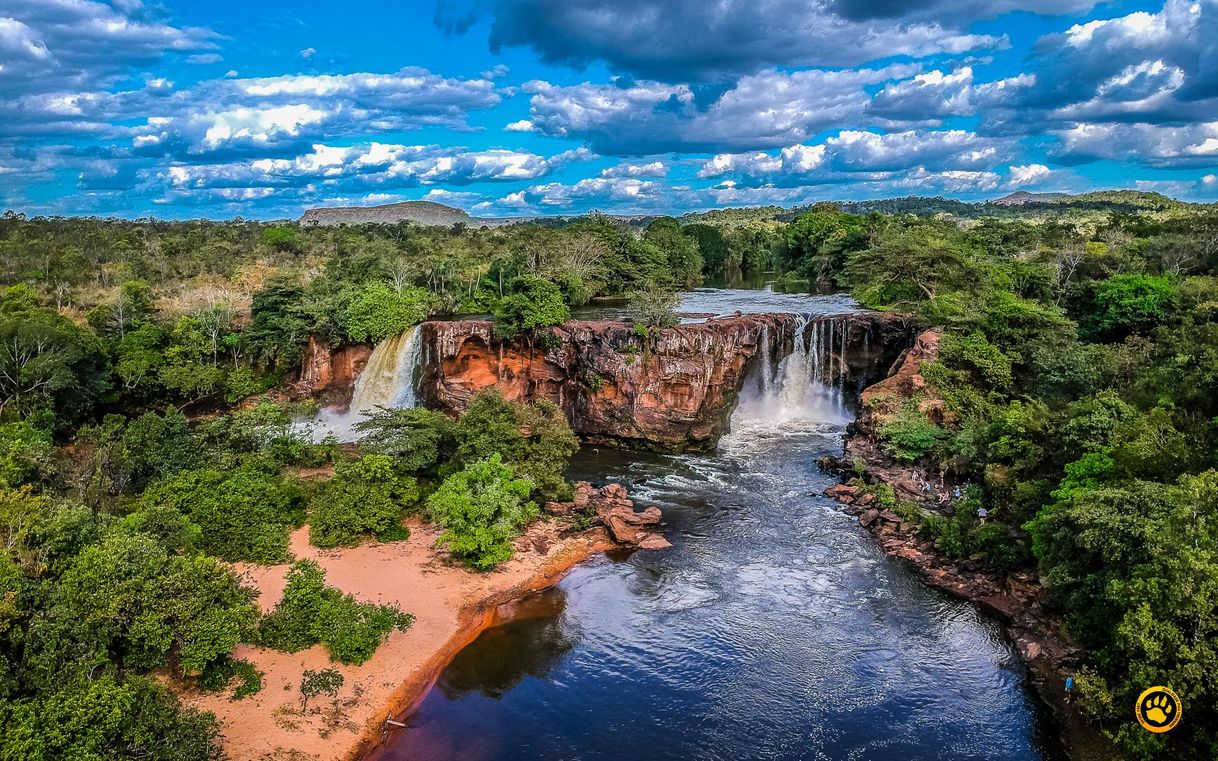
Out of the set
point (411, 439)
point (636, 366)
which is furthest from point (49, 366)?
point (636, 366)

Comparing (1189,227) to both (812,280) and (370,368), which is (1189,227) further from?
(370,368)

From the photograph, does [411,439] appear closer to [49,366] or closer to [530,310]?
[530,310]

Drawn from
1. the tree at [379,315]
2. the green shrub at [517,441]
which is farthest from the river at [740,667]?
the tree at [379,315]

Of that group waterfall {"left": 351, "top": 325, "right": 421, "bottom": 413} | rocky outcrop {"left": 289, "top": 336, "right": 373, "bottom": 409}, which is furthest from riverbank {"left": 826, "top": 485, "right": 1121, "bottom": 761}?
Answer: rocky outcrop {"left": 289, "top": 336, "right": 373, "bottom": 409}

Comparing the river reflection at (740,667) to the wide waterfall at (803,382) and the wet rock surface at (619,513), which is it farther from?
the wide waterfall at (803,382)

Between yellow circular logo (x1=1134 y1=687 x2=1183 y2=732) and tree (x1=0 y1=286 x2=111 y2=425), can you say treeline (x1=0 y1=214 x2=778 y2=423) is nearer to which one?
tree (x1=0 y1=286 x2=111 y2=425)

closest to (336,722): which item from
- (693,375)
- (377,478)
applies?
(377,478)
